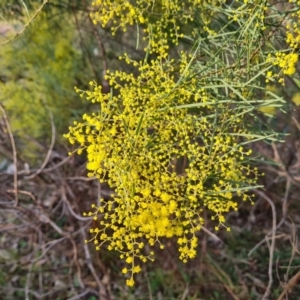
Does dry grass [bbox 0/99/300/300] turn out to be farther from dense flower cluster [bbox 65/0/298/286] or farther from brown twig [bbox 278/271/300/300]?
dense flower cluster [bbox 65/0/298/286]

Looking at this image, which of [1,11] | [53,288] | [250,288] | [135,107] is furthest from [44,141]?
[135,107]

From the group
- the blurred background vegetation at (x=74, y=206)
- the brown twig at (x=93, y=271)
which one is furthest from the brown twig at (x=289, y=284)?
the brown twig at (x=93, y=271)

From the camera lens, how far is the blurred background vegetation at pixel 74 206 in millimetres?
1584

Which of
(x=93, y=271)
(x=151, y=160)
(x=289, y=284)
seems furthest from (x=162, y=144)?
(x=93, y=271)

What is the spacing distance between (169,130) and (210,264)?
3.33 feet

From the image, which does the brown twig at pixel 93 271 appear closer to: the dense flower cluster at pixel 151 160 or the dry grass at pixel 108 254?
the dry grass at pixel 108 254

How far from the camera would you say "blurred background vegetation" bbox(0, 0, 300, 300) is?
5.20 ft

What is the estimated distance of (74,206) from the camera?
174cm

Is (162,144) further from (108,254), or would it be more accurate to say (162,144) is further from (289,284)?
(108,254)

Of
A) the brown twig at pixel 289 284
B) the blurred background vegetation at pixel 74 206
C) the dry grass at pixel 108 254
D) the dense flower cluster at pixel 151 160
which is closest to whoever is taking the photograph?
the dense flower cluster at pixel 151 160

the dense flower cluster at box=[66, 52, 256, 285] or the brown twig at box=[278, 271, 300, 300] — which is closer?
the dense flower cluster at box=[66, 52, 256, 285]

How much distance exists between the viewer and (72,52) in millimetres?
1625

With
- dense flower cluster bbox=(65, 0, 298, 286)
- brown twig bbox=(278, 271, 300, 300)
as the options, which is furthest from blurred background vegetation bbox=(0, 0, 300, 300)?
dense flower cluster bbox=(65, 0, 298, 286)

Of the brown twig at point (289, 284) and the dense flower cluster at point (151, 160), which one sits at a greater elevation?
the dense flower cluster at point (151, 160)
